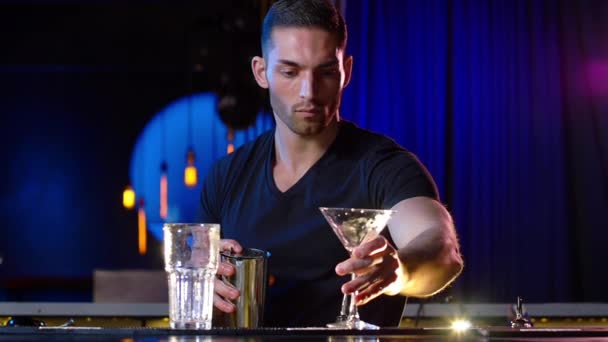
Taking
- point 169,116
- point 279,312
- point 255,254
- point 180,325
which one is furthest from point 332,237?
point 169,116

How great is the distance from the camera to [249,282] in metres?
2.17

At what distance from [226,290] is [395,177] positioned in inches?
21.4

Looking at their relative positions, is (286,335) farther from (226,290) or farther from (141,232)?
(141,232)

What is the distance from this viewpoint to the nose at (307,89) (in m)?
2.50

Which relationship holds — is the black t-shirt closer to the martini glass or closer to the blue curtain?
the martini glass

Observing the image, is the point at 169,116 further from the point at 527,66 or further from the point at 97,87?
the point at 527,66

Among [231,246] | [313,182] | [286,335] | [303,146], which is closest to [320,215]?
[313,182]

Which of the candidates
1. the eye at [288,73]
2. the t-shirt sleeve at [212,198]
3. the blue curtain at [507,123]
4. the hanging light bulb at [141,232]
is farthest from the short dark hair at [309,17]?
the hanging light bulb at [141,232]

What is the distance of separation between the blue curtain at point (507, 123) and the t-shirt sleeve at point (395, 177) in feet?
14.6

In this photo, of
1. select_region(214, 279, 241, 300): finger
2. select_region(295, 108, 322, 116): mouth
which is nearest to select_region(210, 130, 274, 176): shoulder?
select_region(295, 108, 322, 116): mouth

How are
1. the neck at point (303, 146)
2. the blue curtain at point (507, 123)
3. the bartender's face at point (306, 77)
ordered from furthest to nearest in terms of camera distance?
the blue curtain at point (507, 123), the neck at point (303, 146), the bartender's face at point (306, 77)

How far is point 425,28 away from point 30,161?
5.22 meters

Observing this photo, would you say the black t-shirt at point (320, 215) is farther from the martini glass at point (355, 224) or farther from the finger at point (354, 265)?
the finger at point (354, 265)

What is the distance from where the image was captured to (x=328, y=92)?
253 centimetres
